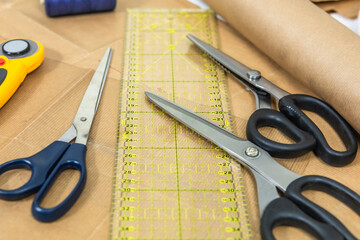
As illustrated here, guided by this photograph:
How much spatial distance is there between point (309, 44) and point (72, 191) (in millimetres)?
608

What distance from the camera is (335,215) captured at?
735mm

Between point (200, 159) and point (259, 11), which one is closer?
point (200, 159)

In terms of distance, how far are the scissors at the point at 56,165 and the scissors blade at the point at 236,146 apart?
0.17m

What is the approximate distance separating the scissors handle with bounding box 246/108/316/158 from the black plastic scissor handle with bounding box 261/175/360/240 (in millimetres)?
70

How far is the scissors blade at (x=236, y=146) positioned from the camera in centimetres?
75

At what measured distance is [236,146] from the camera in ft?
2.64

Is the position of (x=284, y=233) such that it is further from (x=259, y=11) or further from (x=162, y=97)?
(x=259, y=11)

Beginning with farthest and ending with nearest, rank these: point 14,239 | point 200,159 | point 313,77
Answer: point 313,77 < point 200,159 < point 14,239

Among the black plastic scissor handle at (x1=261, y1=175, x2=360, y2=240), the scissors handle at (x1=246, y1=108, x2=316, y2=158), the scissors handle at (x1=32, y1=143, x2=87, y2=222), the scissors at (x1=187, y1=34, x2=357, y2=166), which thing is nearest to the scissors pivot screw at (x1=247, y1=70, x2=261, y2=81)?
the scissors at (x1=187, y1=34, x2=357, y2=166)

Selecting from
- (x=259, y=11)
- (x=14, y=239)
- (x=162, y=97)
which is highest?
(x=259, y=11)

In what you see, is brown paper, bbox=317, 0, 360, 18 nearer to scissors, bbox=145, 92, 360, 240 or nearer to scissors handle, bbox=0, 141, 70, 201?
scissors, bbox=145, 92, 360, 240

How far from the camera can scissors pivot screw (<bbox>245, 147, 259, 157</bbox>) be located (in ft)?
2.57

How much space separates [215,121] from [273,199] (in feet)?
0.80

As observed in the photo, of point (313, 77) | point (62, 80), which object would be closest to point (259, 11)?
point (313, 77)
